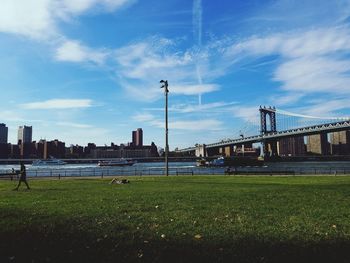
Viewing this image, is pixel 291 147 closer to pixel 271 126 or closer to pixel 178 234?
pixel 271 126

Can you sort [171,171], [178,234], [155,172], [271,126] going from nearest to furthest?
[178,234] → [155,172] → [171,171] → [271,126]

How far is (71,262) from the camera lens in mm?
5473

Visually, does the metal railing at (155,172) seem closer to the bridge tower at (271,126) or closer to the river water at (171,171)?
the river water at (171,171)

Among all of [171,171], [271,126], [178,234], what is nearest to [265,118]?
[271,126]

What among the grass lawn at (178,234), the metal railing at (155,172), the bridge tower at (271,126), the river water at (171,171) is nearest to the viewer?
the grass lawn at (178,234)

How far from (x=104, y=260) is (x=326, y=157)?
542 ft

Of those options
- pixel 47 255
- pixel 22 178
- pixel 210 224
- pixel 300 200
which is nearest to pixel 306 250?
pixel 210 224

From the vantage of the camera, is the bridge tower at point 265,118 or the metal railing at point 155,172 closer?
the metal railing at point 155,172

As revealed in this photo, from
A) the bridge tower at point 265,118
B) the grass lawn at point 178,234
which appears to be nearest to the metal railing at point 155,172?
the grass lawn at point 178,234

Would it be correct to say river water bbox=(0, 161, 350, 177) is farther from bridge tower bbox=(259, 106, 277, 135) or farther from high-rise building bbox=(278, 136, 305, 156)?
high-rise building bbox=(278, 136, 305, 156)

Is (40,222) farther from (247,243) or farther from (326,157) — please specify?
(326,157)

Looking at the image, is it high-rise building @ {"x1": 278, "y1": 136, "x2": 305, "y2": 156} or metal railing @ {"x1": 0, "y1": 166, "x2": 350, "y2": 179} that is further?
high-rise building @ {"x1": 278, "y1": 136, "x2": 305, "y2": 156}

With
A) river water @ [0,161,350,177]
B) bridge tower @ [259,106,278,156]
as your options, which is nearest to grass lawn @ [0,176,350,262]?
river water @ [0,161,350,177]

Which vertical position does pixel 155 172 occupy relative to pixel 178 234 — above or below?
above
